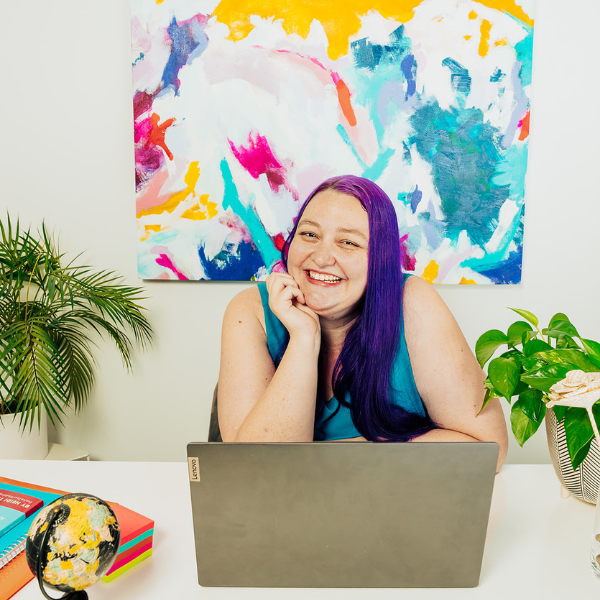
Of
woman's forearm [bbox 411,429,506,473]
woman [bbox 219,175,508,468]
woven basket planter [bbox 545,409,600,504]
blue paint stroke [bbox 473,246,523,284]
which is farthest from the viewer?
blue paint stroke [bbox 473,246,523,284]

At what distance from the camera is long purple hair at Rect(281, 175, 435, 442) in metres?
1.25

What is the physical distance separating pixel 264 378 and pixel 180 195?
131 centimetres

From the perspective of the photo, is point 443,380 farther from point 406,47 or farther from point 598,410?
point 406,47

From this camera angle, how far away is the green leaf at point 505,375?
78 centimetres

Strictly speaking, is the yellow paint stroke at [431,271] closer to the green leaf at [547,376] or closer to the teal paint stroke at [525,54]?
the teal paint stroke at [525,54]

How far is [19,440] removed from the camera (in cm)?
201

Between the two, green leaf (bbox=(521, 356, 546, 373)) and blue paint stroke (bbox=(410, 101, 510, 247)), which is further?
blue paint stroke (bbox=(410, 101, 510, 247))

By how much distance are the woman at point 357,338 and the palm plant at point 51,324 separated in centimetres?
101

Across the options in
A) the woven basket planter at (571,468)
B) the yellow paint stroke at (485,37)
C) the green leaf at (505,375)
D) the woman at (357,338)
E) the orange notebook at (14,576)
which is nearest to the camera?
the orange notebook at (14,576)

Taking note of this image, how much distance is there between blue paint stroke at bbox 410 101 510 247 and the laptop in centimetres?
171

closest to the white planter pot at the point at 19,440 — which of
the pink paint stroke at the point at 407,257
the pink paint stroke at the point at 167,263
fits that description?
the pink paint stroke at the point at 167,263

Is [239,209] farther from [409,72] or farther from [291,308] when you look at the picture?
[291,308]

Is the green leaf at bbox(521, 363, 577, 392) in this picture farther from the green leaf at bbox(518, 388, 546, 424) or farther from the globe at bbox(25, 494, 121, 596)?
the globe at bbox(25, 494, 121, 596)

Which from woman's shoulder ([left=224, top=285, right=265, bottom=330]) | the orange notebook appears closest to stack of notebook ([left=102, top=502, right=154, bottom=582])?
the orange notebook
